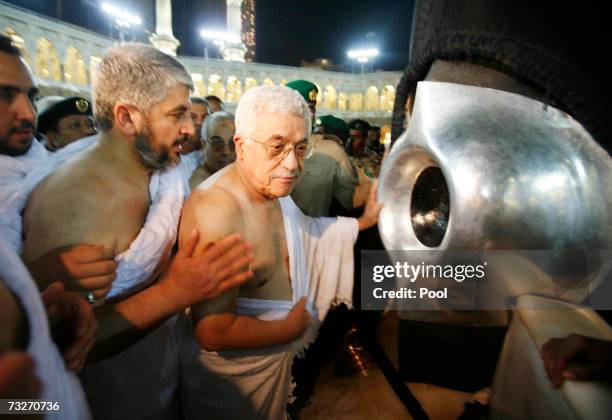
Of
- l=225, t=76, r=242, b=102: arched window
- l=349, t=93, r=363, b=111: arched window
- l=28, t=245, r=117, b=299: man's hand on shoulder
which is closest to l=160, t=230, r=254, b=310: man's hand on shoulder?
l=28, t=245, r=117, b=299: man's hand on shoulder

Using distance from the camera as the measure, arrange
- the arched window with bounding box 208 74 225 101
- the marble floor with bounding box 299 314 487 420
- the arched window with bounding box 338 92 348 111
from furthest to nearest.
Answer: the arched window with bounding box 338 92 348 111 → the arched window with bounding box 208 74 225 101 → the marble floor with bounding box 299 314 487 420

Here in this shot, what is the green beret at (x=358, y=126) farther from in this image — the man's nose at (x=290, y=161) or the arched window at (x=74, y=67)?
the arched window at (x=74, y=67)

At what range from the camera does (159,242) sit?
148 centimetres

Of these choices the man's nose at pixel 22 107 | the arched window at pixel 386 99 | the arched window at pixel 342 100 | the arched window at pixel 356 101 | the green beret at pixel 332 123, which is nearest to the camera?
the man's nose at pixel 22 107

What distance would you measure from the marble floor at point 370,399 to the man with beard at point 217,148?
2355 mm

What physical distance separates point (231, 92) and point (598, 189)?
3784 cm

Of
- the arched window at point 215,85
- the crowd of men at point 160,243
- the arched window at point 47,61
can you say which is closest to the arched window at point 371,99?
the arched window at point 215,85

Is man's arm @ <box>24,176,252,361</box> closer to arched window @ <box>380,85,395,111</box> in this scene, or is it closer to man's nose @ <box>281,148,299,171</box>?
man's nose @ <box>281,148,299,171</box>

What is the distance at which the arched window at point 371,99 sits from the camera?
3803cm

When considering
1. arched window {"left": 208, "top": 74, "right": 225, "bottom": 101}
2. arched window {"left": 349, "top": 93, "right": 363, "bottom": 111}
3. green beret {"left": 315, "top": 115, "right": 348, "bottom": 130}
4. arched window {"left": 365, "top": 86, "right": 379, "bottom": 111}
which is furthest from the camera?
arched window {"left": 349, "top": 93, "right": 363, "bottom": 111}

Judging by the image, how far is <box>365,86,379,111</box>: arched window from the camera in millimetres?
38031

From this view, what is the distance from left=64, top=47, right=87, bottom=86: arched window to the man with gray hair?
31.1m

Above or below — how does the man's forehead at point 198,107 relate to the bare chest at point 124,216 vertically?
above

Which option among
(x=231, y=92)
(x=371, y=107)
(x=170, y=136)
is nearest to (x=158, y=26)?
(x=231, y=92)
